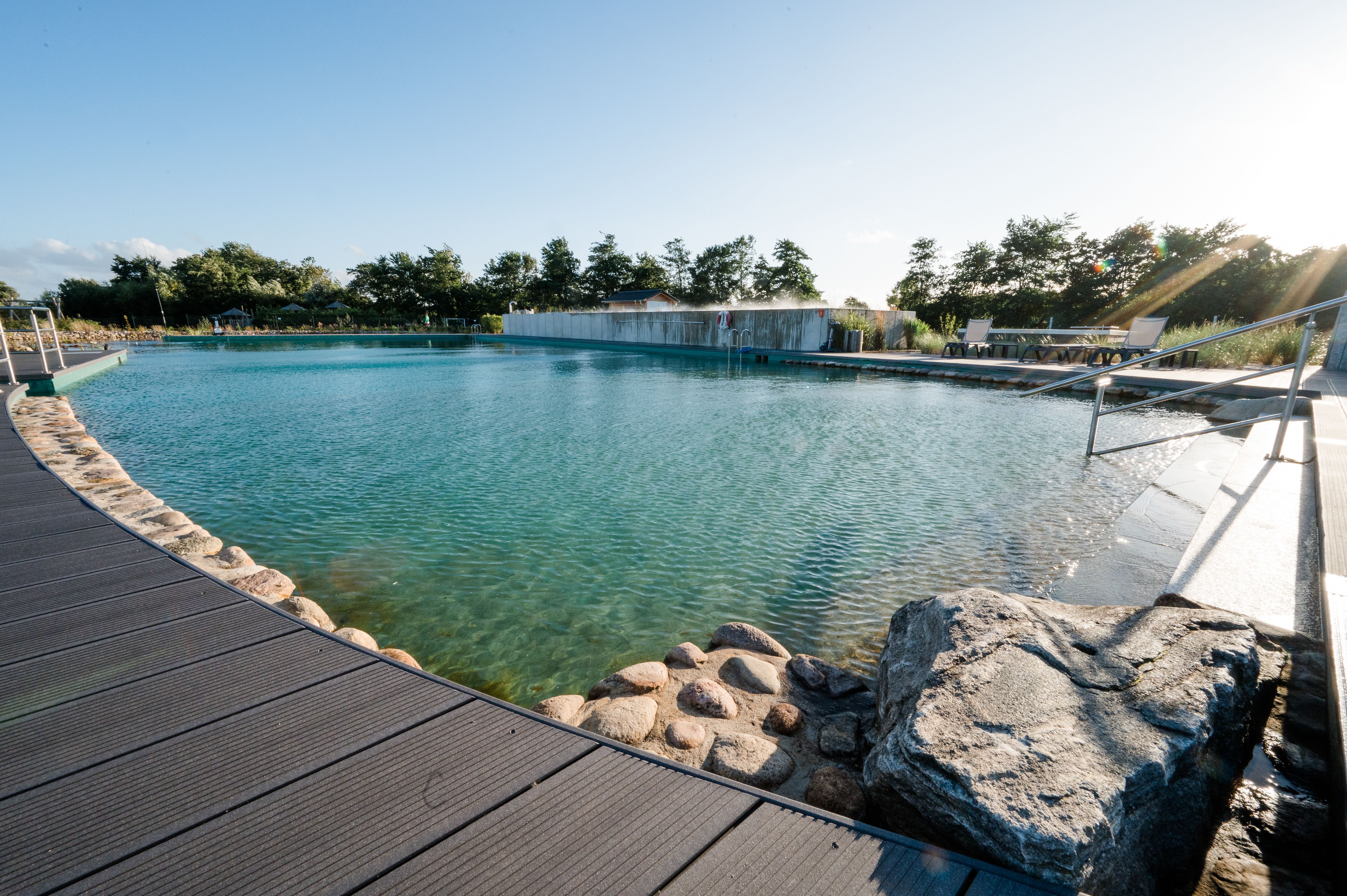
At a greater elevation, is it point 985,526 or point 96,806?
point 96,806

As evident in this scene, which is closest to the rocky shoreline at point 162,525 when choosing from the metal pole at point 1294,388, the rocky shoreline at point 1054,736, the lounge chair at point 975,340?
the rocky shoreline at point 1054,736

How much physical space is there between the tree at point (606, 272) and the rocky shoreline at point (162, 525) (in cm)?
4418

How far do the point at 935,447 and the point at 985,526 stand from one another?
8.45 feet

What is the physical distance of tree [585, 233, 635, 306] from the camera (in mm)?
48344

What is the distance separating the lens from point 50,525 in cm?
322

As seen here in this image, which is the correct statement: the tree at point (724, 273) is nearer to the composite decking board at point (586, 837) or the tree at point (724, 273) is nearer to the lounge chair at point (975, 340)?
the lounge chair at point (975, 340)

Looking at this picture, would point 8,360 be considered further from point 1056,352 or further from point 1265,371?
point 1056,352

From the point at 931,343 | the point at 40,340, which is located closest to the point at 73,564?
the point at 40,340

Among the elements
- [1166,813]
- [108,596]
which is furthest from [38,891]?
[1166,813]

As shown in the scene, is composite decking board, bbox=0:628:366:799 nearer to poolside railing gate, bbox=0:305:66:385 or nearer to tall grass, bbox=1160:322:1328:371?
poolside railing gate, bbox=0:305:66:385

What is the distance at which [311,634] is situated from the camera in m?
2.19

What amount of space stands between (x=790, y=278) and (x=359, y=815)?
151 feet

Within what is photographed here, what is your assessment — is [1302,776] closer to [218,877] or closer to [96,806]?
[218,877]

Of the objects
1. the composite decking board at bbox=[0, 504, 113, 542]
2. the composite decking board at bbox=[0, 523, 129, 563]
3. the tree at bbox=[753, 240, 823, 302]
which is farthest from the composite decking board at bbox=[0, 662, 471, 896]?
the tree at bbox=[753, 240, 823, 302]
